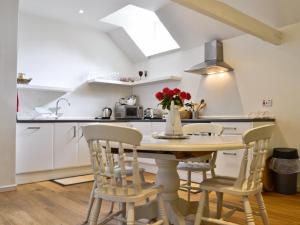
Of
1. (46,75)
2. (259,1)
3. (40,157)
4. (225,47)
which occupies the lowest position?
(40,157)

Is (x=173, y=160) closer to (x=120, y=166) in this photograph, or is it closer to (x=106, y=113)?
(x=120, y=166)

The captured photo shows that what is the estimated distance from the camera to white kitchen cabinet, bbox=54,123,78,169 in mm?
3885

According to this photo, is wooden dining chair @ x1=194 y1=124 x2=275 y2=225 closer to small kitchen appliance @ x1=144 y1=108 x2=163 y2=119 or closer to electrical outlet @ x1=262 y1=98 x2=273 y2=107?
electrical outlet @ x1=262 y1=98 x2=273 y2=107

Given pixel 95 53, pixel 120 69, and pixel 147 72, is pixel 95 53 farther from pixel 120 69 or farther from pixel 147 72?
pixel 147 72

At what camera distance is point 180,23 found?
14.2 feet

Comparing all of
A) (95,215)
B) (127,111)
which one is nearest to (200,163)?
(95,215)

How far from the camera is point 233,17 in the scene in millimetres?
2898

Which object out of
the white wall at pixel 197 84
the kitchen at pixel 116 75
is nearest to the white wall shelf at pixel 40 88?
the kitchen at pixel 116 75

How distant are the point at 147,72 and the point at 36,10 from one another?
227 centimetres

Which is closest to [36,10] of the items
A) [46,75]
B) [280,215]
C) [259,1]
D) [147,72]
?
[46,75]

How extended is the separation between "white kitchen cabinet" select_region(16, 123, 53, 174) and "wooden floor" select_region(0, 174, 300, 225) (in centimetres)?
28

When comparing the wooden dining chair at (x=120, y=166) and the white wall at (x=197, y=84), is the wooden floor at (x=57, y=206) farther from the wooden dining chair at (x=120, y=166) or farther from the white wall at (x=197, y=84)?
the white wall at (x=197, y=84)

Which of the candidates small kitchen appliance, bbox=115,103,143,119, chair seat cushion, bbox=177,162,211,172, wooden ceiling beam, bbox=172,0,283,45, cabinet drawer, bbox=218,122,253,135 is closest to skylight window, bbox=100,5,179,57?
small kitchen appliance, bbox=115,103,143,119

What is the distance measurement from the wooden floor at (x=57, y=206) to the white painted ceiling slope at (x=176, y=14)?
2.26 metres
